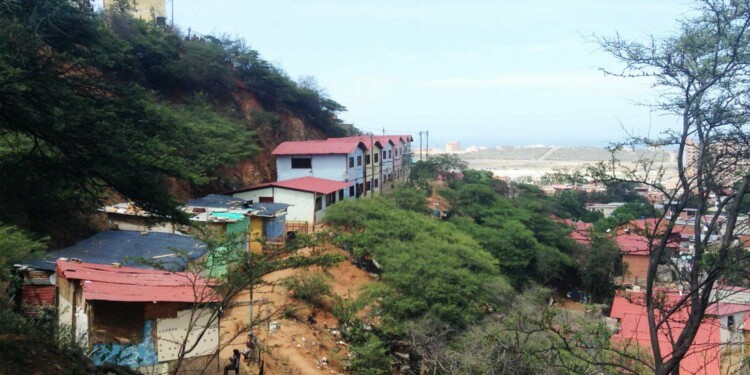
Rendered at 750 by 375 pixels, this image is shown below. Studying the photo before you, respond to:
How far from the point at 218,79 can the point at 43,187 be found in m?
23.0

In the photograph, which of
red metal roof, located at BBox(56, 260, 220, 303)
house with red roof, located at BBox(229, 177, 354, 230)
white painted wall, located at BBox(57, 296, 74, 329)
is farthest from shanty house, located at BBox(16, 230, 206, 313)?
house with red roof, located at BBox(229, 177, 354, 230)

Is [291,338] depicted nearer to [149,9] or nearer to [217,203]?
[217,203]

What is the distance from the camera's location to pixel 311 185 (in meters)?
25.2

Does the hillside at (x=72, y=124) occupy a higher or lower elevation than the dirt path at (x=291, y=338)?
higher

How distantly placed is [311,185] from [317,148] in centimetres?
423

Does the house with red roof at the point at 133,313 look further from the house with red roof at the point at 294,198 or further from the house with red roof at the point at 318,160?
the house with red roof at the point at 318,160

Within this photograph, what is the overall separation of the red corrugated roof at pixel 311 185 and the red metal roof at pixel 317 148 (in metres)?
1.57

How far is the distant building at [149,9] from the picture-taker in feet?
115

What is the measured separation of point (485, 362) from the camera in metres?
9.92

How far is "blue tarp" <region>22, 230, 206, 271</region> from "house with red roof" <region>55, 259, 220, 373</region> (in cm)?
148

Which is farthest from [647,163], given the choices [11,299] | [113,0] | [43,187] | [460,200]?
[113,0]

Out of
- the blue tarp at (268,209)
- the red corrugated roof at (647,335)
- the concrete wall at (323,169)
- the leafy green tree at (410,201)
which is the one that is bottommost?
the red corrugated roof at (647,335)

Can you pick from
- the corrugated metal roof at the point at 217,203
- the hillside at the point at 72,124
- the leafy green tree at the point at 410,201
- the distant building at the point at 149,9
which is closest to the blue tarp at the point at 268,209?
the corrugated metal roof at the point at 217,203

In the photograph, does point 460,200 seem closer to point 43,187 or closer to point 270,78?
point 270,78
